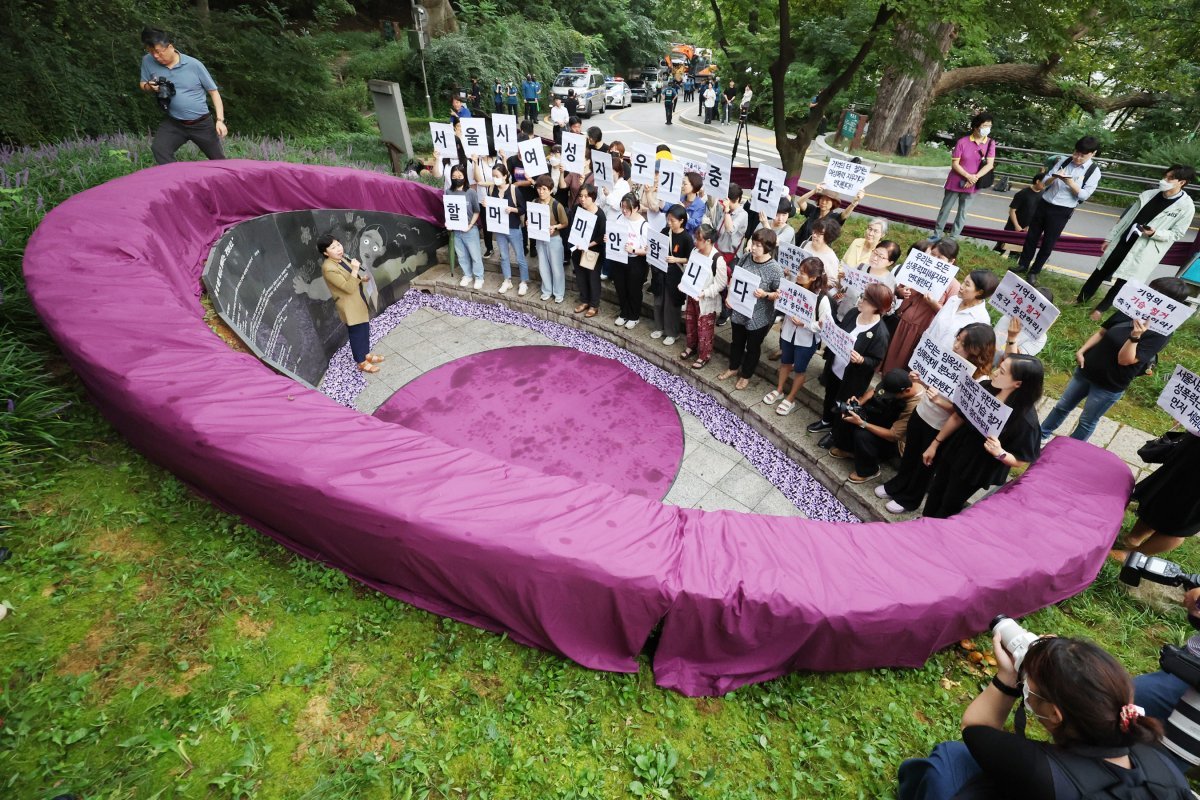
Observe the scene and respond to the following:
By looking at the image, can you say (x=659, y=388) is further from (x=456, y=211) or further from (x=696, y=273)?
(x=456, y=211)

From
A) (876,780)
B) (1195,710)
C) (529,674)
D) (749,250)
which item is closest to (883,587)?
(876,780)

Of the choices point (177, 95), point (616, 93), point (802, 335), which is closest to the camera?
point (802, 335)

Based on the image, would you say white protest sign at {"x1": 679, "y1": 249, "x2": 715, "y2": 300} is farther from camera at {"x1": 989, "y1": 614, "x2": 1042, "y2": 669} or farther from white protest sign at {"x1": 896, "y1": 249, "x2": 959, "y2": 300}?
camera at {"x1": 989, "y1": 614, "x2": 1042, "y2": 669}

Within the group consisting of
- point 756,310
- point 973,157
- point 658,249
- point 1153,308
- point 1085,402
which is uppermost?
point 973,157

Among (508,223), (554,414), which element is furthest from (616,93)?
(554,414)

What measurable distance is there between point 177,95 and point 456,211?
3222mm

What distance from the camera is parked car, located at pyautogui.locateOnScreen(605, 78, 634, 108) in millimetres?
26359

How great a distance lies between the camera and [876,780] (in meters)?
2.79

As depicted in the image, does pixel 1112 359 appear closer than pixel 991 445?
No

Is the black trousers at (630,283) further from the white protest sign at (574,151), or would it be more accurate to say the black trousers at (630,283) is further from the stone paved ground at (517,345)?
the white protest sign at (574,151)

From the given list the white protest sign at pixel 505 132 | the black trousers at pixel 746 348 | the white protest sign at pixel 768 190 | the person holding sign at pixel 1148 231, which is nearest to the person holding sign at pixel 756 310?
the black trousers at pixel 746 348

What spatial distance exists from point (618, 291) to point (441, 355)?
8.12 ft

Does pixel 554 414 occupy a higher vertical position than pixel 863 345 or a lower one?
lower

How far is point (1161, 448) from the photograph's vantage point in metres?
3.90
